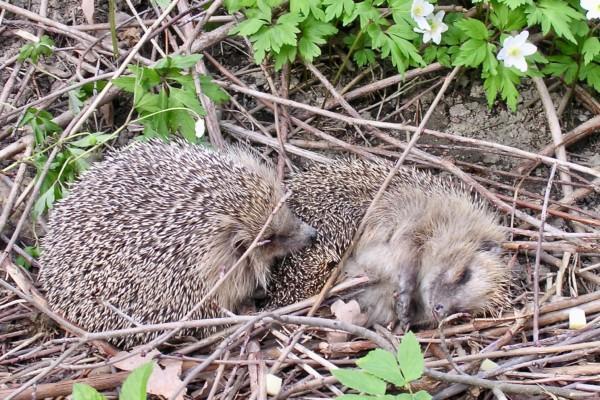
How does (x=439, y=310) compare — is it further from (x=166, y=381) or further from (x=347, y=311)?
(x=166, y=381)

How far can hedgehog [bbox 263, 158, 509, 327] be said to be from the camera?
4.02 meters

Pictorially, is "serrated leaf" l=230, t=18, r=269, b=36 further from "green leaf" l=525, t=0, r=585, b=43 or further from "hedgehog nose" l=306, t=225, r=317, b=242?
"green leaf" l=525, t=0, r=585, b=43

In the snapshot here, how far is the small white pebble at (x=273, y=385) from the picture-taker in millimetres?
3480

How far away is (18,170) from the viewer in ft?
15.0

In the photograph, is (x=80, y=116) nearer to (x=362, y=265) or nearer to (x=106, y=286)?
(x=106, y=286)

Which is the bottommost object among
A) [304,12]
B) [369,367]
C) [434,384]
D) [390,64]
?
[434,384]

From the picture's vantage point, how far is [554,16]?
4.12 meters

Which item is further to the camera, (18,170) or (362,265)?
(18,170)

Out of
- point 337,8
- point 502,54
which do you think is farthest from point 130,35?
point 502,54

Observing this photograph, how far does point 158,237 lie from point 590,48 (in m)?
2.63

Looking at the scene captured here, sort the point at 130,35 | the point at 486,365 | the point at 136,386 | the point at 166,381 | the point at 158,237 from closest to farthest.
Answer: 1. the point at 136,386
2. the point at 486,365
3. the point at 166,381
4. the point at 158,237
5. the point at 130,35

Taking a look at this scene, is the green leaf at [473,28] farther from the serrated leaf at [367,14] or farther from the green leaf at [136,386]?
the green leaf at [136,386]

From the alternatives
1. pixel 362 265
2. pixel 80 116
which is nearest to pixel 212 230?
pixel 362 265

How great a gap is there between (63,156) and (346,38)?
1908 mm
